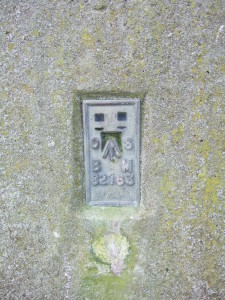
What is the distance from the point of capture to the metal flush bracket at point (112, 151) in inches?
41.3

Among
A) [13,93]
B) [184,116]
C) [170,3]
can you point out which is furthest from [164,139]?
[13,93]

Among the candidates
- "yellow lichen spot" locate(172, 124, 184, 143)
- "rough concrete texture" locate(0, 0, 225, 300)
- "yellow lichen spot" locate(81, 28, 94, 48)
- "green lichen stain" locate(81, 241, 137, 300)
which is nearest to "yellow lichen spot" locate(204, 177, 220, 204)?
"rough concrete texture" locate(0, 0, 225, 300)

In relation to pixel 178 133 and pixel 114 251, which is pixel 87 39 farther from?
pixel 114 251

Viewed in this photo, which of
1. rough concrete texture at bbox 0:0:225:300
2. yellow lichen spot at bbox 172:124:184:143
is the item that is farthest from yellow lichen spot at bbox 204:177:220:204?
yellow lichen spot at bbox 172:124:184:143

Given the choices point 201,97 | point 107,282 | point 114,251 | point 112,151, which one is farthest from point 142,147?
point 107,282

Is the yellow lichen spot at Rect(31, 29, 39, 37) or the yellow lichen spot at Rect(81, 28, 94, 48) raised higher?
the yellow lichen spot at Rect(31, 29, 39, 37)

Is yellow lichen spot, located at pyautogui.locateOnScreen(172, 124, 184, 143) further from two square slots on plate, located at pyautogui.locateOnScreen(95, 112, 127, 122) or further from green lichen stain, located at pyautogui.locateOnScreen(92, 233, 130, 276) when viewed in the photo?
green lichen stain, located at pyautogui.locateOnScreen(92, 233, 130, 276)

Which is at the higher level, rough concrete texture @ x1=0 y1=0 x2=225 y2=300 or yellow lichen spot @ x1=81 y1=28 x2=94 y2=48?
yellow lichen spot @ x1=81 y1=28 x2=94 y2=48

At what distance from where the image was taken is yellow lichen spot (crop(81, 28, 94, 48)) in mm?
1009

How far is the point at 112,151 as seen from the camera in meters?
1.07

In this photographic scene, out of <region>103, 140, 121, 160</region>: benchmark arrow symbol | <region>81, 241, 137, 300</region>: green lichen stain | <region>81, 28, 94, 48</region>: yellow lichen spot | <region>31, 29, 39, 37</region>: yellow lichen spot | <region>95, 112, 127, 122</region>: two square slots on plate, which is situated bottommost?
<region>81, 241, 137, 300</region>: green lichen stain

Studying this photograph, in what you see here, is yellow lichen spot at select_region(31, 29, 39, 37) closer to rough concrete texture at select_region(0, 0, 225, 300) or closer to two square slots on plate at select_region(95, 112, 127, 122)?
Answer: rough concrete texture at select_region(0, 0, 225, 300)

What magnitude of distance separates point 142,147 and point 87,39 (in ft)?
1.33

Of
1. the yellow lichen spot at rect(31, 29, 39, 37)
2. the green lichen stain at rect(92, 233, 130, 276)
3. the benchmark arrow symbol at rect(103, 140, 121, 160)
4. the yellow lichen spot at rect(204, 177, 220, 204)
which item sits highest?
the yellow lichen spot at rect(31, 29, 39, 37)
